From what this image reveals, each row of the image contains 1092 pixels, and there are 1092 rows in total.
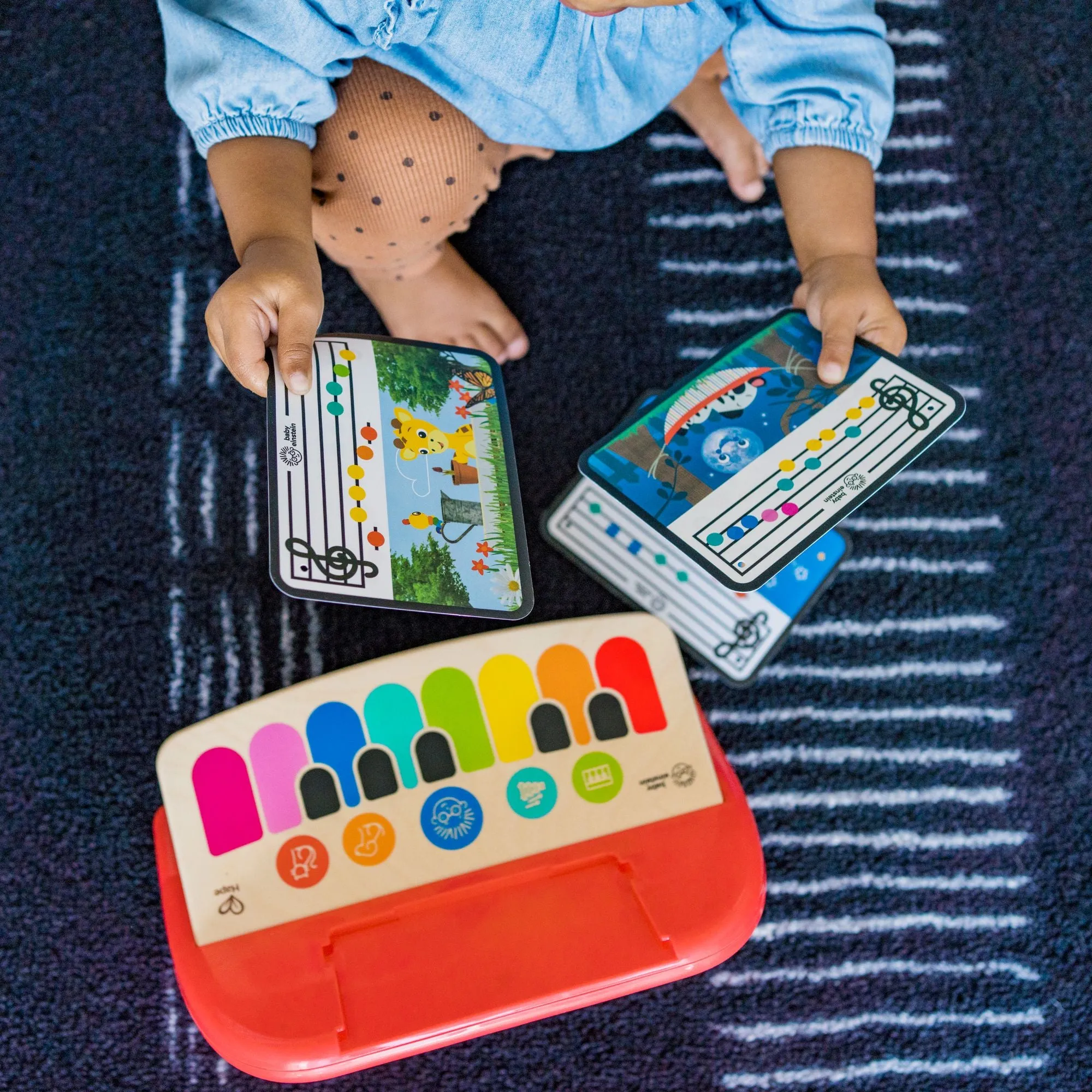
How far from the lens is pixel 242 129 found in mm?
537

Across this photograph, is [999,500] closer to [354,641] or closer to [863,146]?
[863,146]

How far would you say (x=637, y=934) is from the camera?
1.93ft

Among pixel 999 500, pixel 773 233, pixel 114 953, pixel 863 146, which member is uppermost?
pixel 863 146

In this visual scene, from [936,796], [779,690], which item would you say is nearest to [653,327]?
[779,690]

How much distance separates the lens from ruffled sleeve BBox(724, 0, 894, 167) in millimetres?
581

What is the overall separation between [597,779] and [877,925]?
26cm

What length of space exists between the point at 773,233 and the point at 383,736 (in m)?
0.50

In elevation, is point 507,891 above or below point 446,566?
below

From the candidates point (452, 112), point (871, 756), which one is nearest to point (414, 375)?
point (452, 112)

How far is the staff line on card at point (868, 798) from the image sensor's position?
2.38 feet

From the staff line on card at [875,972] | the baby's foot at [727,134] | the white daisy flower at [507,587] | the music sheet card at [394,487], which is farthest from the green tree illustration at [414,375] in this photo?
the staff line on card at [875,972]

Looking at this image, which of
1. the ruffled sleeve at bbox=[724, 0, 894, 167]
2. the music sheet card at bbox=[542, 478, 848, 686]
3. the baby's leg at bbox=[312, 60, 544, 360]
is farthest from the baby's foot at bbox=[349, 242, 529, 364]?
the ruffled sleeve at bbox=[724, 0, 894, 167]

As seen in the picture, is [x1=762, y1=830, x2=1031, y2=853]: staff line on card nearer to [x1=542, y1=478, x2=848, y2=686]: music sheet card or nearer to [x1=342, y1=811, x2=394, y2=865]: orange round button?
[x1=542, y1=478, x2=848, y2=686]: music sheet card

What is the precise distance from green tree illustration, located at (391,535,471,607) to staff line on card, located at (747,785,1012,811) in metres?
0.31
